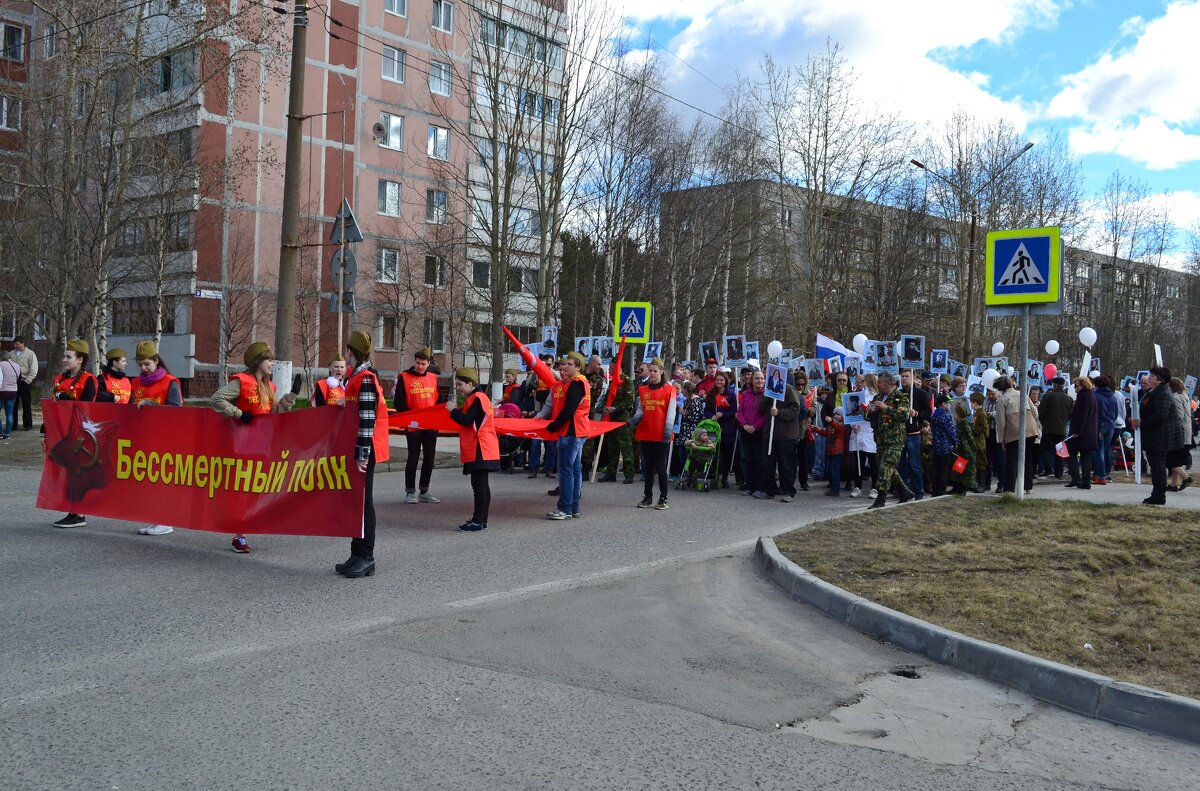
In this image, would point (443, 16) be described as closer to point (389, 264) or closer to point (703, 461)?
point (389, 264)

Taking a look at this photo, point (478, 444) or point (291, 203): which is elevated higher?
point (291, 203)

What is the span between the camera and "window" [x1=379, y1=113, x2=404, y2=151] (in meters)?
47.1

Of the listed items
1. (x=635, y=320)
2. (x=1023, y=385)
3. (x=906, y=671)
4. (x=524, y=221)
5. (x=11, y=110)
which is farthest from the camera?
(x=524, y=221)

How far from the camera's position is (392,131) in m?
47.6

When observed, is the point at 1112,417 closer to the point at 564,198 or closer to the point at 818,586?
the point at 818,586

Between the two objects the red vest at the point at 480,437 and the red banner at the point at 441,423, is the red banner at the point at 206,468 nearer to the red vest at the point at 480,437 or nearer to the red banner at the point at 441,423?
the red vest at the point at 480,437

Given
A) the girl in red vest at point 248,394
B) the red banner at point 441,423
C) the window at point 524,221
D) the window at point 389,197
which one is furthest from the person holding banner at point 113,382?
the window at point 389,197

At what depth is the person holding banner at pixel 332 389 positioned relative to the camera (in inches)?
402

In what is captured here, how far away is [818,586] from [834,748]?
316cm

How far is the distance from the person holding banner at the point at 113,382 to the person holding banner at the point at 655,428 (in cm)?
641

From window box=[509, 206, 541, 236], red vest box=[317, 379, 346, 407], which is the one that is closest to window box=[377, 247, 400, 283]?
window box=[509, 206, 541, 236]

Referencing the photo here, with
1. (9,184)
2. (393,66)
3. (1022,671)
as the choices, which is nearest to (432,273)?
(393,66)

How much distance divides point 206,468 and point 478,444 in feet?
9.14

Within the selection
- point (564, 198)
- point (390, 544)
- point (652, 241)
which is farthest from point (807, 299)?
point (390, 544)
